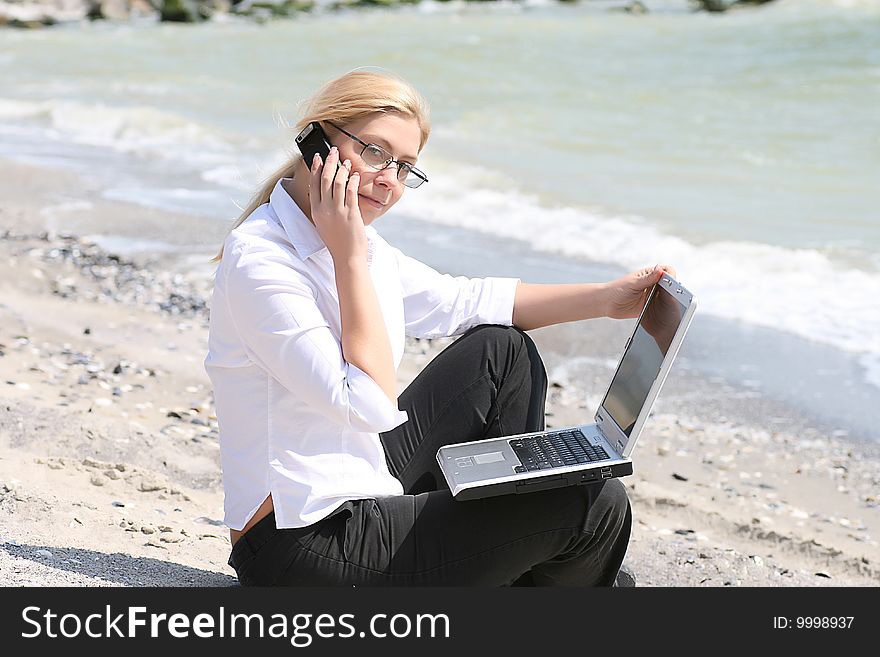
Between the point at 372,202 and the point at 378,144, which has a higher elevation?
the point at 378,144

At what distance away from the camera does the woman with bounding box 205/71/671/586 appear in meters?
2.54

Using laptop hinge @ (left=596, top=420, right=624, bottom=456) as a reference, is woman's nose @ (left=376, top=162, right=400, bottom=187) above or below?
above

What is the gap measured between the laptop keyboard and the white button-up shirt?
0.36m

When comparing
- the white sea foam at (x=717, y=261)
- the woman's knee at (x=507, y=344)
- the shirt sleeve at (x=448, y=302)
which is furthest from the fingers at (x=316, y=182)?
the white sea foam at (x=717, y=261)

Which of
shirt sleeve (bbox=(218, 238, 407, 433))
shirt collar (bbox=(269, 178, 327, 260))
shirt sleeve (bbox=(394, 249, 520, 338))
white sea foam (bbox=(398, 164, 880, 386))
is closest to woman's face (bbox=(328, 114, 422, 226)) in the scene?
shirt collar (bbox=(269, 178, 327, 260))

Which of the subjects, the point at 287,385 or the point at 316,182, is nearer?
the point at 287,385

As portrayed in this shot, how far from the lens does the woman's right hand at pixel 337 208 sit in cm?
260

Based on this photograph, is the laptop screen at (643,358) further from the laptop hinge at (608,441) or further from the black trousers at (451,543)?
the black trousers at (451,543)

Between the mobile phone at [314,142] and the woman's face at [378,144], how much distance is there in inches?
1.1

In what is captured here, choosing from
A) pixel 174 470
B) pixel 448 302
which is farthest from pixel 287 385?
pixel 174 470

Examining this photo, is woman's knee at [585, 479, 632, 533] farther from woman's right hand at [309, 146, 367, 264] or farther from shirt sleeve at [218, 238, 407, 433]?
woman's right hand at [309, 146, 367, 264]

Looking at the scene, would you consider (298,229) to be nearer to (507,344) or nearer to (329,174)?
(329,174)

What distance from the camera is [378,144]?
2725mm

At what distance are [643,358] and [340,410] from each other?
3.14ft
